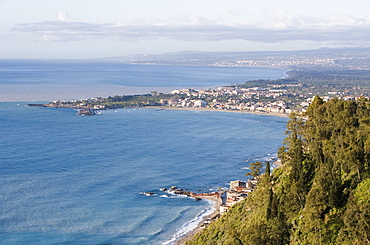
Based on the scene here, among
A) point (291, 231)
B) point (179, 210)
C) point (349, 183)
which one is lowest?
point (179, 210)

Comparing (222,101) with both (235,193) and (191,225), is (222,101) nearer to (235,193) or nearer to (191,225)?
(235,193)

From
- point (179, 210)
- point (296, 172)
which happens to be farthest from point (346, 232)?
point (179, 210)

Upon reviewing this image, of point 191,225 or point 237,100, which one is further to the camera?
point 237,100

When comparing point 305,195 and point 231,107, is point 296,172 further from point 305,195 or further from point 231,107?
point 231,107

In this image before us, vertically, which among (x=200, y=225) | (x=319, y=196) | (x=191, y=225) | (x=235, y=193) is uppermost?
(x=319, y=196)

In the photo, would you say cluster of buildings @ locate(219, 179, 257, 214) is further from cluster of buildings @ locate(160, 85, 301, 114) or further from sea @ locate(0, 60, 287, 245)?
cluster of buildings @ locate(160, 85, 301, 114)

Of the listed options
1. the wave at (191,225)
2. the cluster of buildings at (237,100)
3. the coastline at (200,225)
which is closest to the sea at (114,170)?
the wave at (191,225)

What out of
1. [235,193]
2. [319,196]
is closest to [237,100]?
[235,193]
